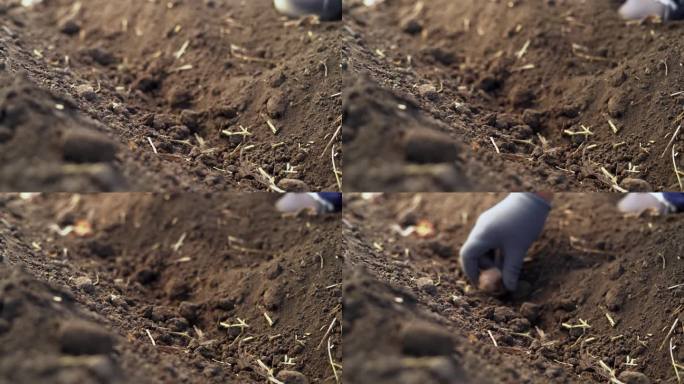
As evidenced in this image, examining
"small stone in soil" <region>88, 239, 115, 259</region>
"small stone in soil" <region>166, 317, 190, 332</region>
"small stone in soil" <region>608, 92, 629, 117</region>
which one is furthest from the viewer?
"small stone in soil" <region>88, 239, 115, 259</region>

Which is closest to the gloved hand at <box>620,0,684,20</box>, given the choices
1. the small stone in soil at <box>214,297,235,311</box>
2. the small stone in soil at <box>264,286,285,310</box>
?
the small stone in soil at <box>264,286,285,310</box>

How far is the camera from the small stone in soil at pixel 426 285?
2719 millimetres

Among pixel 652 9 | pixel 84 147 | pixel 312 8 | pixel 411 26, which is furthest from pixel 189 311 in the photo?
pixel 652 9

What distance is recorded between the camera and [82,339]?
219 centimetres

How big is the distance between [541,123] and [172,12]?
5.93 feet

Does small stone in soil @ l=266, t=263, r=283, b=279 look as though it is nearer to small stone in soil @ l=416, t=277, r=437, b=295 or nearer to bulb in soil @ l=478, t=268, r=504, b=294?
small stone in soil @ l=416, t=277, r=437, b=295

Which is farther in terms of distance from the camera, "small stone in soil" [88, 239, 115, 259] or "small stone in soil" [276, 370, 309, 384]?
"small stone in soil" [88, 239, 115, 259]

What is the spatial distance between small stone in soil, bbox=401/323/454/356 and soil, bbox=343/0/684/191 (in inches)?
19.4

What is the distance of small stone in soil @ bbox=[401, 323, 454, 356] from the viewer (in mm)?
2213

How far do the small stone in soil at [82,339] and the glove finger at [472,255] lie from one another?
5.00 feet

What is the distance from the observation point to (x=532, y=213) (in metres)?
3.15

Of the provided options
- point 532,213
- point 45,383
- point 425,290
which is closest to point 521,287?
point 532,213

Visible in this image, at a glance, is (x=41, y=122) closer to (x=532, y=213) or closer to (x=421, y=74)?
(x=421, y=74)

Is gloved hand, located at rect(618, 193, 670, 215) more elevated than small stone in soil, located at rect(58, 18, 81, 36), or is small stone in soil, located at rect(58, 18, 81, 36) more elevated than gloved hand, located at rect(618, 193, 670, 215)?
small stone in soil, located at rect(58, 18, 81, 36)
